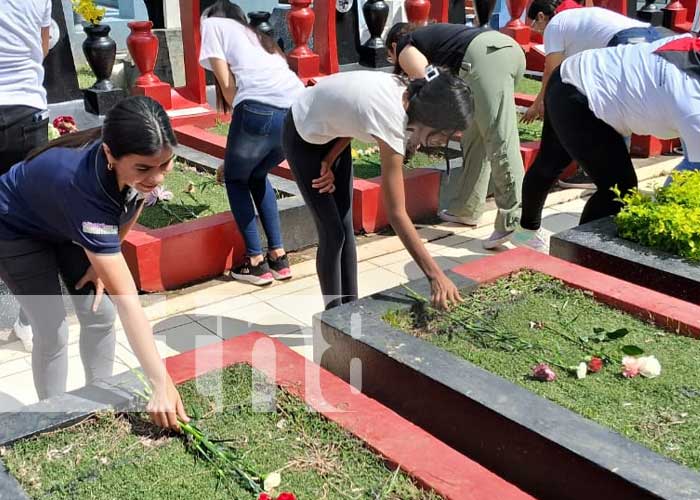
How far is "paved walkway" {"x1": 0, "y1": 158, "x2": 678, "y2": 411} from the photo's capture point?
3.66 m

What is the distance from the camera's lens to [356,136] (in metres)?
3.04

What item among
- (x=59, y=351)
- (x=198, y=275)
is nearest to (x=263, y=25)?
(x=198, y=275)

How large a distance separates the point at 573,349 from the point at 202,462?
1.35 m

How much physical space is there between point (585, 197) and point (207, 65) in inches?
114

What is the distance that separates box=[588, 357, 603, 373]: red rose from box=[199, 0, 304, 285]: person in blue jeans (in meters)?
2.10

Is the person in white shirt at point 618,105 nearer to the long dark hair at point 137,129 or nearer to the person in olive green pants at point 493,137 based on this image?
the person in olive green pants at point 493,137

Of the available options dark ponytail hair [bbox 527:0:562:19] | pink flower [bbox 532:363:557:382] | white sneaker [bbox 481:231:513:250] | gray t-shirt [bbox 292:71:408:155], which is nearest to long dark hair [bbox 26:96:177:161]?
gray t-shirt [bbox 292:71:408:155]

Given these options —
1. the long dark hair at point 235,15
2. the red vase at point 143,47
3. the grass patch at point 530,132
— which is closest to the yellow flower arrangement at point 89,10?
the red vase at point 143,47

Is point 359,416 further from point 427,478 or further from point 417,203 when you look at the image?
point 417,203

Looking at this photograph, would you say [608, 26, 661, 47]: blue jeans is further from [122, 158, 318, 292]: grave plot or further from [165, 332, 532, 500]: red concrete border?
[165, 332, 532, 500]: red concrete border

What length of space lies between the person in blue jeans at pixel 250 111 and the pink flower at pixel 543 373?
205 centimetres

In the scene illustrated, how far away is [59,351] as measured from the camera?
2.83 meters

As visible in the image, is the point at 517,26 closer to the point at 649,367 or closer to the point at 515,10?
the point at 515,10

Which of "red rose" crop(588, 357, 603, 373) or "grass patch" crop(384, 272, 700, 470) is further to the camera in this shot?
"red rose" crop(588, 357, 603, 373)
